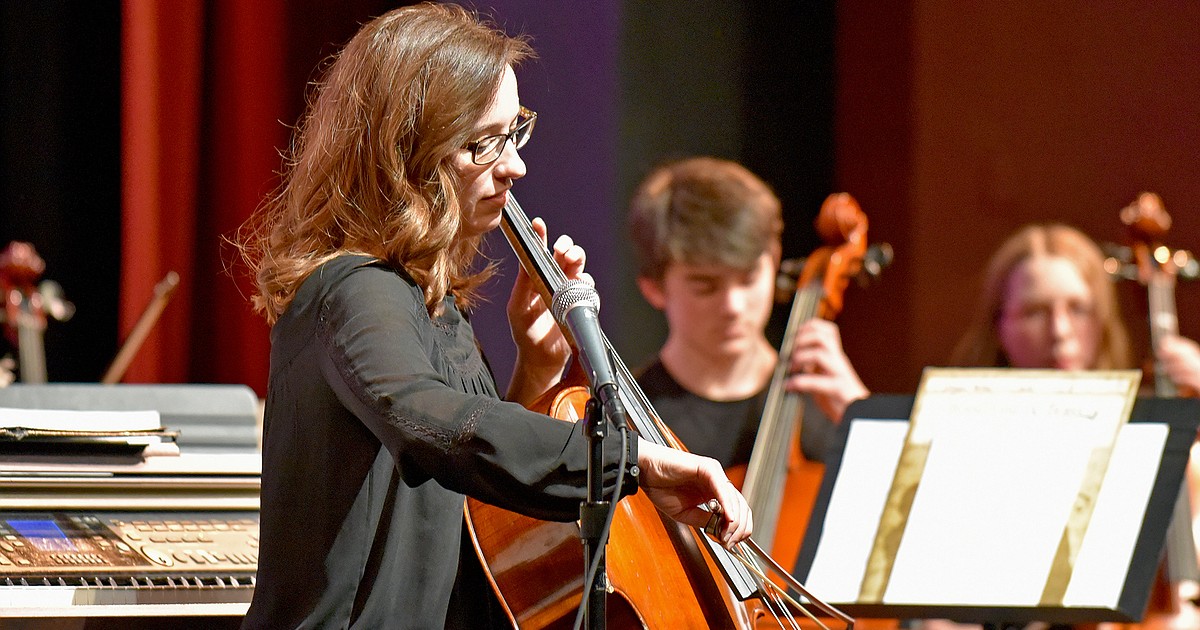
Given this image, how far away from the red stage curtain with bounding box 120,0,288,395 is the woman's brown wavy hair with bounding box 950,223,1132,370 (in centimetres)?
178

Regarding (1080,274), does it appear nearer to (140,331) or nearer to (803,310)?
(803,310)

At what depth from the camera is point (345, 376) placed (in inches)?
49.9

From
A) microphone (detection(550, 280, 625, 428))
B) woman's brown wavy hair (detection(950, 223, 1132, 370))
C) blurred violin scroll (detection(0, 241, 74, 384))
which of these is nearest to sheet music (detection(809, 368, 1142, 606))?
microphone (detection(550, 280, 625, 428))

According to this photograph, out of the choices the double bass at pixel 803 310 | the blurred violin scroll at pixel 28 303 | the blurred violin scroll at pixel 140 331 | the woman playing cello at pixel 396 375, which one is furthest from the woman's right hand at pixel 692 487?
the blurred violin scroll at pixel 28 303

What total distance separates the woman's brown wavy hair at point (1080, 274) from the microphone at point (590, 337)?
2.23 metres

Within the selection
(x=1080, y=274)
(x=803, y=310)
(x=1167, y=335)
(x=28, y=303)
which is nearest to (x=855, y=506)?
(x=803, y=310)

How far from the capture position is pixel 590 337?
4.17ft

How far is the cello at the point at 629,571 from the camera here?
1438 mm

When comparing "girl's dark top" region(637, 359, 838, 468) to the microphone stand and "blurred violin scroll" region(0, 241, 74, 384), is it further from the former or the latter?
the microphone stand

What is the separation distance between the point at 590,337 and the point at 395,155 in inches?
12.2

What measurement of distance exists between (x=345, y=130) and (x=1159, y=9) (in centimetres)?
317

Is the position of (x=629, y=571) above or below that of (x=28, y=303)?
below

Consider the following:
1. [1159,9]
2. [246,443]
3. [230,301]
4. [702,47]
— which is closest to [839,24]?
[702,47]

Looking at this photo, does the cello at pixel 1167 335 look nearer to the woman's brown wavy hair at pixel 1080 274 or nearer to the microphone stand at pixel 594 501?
the woman's brown wavy hair at pixel 1080 274
